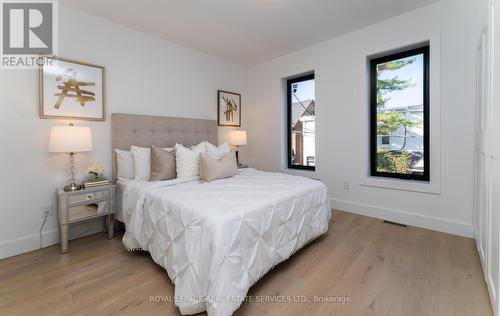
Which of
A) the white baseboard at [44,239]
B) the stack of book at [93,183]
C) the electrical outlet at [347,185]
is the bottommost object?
the white baseboard at [44,239]

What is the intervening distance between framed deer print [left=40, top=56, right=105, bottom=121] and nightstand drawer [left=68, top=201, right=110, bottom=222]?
3.21ft

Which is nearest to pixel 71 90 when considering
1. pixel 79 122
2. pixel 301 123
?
pixel 79 122

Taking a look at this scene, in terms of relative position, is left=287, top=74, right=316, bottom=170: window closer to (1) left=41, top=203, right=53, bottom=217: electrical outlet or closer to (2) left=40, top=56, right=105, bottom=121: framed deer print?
(2) left=40, top=56, right=105, bottom=121: framed deer print

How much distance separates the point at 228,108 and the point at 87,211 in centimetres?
265

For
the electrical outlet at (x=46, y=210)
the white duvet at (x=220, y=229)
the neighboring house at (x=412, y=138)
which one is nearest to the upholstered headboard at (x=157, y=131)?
the electrical outlet at (x=46, y=210)

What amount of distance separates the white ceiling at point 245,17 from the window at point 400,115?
0.61m

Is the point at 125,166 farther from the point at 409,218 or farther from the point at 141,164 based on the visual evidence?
the point at 409,218

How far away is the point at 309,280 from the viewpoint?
5.59 ft

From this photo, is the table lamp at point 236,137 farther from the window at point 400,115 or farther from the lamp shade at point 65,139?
the lamp shade at point 65,139

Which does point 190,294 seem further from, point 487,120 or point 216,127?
point 216,127

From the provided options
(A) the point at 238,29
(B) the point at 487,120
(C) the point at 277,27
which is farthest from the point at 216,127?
(B) the point at 487,120

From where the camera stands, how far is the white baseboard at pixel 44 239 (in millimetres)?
2105

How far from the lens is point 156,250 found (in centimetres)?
179

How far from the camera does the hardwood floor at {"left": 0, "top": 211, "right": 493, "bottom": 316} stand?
55.8 inches
